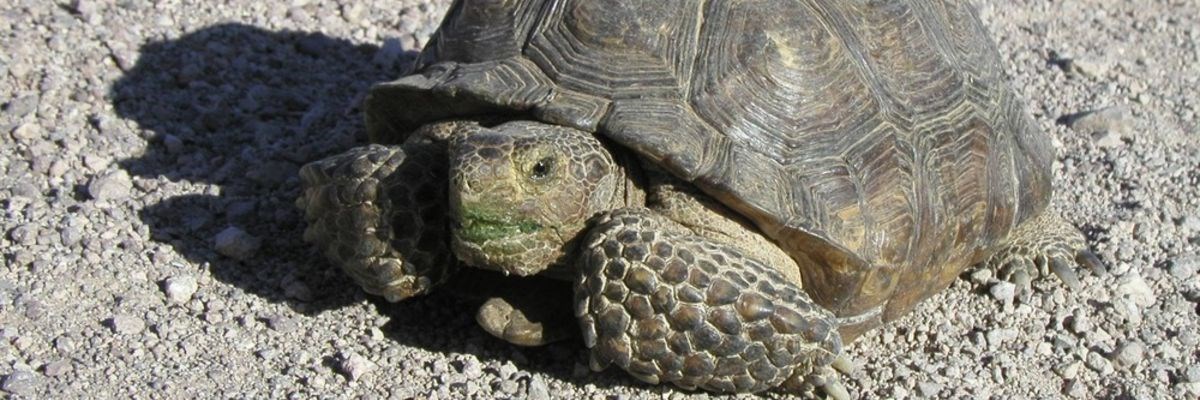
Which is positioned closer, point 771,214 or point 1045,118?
point 771,214

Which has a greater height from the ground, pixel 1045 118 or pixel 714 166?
pixel 714 166

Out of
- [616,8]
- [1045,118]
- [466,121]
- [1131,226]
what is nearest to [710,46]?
[616,8]

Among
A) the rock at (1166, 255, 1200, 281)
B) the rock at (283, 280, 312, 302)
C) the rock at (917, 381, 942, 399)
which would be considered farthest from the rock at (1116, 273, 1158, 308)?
the rock at (283, 280, 312, 302)

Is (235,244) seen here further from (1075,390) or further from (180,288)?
(1075,390)

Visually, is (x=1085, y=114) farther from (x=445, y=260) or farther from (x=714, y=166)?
(x=445, y=260)

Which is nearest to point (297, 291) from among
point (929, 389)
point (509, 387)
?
point (509, 387)

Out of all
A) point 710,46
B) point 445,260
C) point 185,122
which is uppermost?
point 710,46

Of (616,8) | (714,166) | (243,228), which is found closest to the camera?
(714,166)

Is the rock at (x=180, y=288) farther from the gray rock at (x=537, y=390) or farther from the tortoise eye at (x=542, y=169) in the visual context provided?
the tortoise eye at (x=542, y=169)
